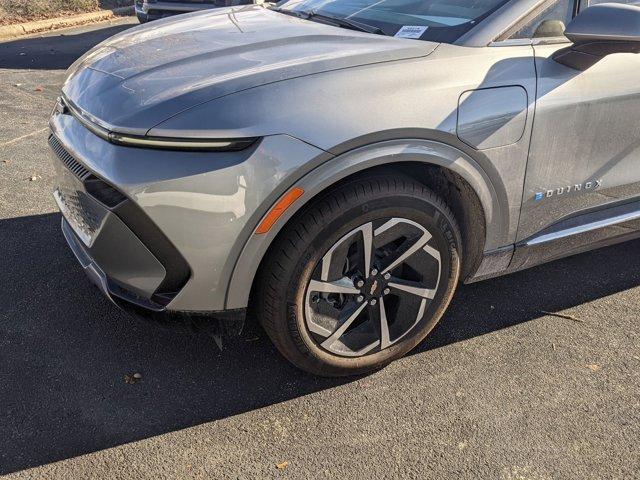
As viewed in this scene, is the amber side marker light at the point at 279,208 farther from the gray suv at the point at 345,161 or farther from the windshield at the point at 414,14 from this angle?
the windshield at the point at 414,14

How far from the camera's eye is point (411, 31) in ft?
7.99

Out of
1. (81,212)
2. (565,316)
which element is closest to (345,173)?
(81,212)

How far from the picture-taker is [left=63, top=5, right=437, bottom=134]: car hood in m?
1.97

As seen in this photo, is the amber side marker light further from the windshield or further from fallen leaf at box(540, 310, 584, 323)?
fallen leaf at box(540, 310, 584, 323)

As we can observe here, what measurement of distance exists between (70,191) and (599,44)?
2.13m

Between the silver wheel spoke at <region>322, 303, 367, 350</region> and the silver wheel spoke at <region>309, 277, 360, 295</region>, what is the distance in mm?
78

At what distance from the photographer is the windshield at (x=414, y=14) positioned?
7.74 feet

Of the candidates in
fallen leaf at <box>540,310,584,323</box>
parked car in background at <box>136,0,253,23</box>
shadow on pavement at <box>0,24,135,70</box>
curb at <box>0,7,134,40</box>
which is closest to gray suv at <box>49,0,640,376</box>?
fallen leaf at <box>540,310,584,323</box>

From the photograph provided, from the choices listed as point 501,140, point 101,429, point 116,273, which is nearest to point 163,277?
point 116,273

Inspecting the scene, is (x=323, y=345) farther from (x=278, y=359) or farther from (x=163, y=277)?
(x=163, y=277)

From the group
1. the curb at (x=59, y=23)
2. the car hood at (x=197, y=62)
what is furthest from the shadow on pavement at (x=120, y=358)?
the curb at (x=59, y=23)

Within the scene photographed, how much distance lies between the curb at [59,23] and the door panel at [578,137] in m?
9.83

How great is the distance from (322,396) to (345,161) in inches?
38.3

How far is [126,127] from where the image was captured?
1926mm
